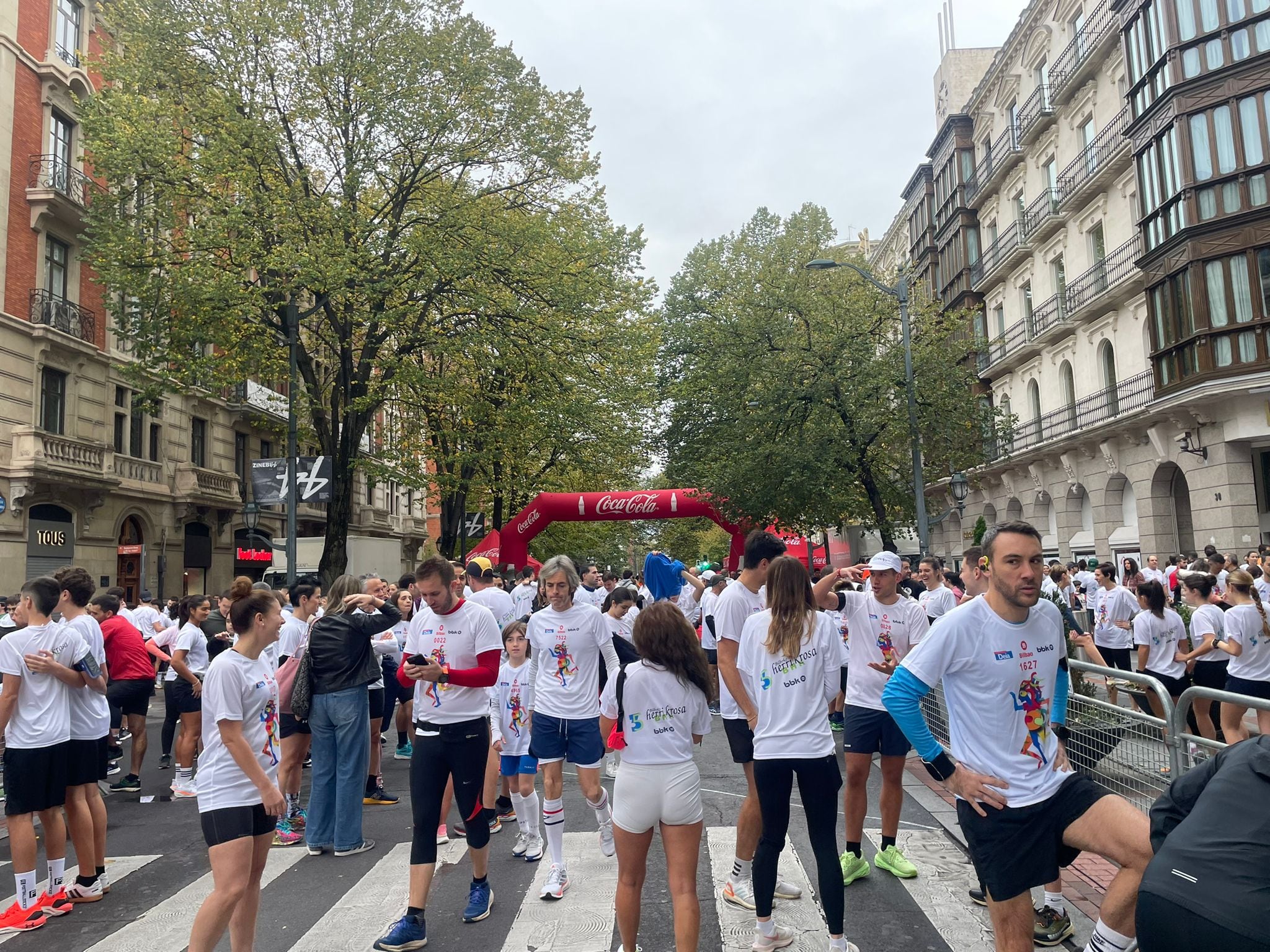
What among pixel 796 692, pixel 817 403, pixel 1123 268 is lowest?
pixel 796 692

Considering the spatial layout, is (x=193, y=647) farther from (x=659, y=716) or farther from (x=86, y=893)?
(x=659, y=716)

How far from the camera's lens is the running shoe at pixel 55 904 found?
5.44 m

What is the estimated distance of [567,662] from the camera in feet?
20.1

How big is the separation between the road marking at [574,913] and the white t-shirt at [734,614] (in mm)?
1299

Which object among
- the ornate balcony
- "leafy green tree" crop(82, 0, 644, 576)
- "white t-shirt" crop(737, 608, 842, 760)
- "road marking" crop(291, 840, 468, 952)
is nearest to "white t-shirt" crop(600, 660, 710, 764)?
"white t-shirt" crop(737, 608, 842, 760)

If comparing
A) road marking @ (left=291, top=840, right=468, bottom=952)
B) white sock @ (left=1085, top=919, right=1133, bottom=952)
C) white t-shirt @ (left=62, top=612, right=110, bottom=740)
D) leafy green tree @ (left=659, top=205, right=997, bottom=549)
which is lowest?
road marking @ (left=291, top=840, right=468, bottom=952)

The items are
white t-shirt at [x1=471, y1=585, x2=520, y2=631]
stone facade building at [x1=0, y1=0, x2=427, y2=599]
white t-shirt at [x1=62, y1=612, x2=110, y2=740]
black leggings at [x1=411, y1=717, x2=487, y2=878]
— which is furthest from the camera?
stone facade building at [x1=0, y1=0, x2=427, y2=599]

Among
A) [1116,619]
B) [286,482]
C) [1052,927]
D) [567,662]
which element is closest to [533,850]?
[567,662]

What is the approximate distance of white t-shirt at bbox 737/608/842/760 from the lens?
445 centimetres

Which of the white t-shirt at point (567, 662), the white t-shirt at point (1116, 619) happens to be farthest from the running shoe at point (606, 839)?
the white t-shirt at point (1116, 619)

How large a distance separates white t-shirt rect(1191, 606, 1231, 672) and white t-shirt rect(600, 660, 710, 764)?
610cm

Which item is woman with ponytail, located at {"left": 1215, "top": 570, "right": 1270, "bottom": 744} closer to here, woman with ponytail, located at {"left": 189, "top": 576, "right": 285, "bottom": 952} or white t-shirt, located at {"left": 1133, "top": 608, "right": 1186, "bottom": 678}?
white t-shirt, located at {"left": 1133, "top": 608, "right": 1186, "bottom": 678}

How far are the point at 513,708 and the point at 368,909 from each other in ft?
5.65

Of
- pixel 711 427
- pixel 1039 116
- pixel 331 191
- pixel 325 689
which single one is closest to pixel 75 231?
pixel 331 191
